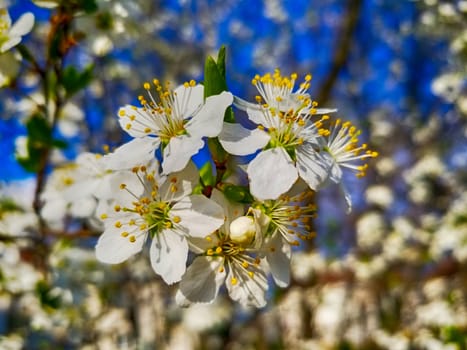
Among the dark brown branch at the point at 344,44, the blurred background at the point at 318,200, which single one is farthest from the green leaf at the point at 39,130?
the dark brown branch at the point at 344,44

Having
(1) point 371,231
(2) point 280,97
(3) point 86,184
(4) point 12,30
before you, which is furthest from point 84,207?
(1) point 371,231

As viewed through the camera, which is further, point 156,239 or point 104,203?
point 104,203

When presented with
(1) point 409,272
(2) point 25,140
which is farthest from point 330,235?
(2) point 25,140

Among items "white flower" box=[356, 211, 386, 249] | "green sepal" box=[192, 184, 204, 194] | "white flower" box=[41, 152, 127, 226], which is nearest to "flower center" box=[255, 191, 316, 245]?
"green sepal" box=[192, 184, 204, 194]

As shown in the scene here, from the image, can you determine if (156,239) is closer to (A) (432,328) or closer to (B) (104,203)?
(B) (104,203)

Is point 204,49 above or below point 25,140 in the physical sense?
below

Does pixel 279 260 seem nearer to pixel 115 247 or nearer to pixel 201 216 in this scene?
pixel 201 216
